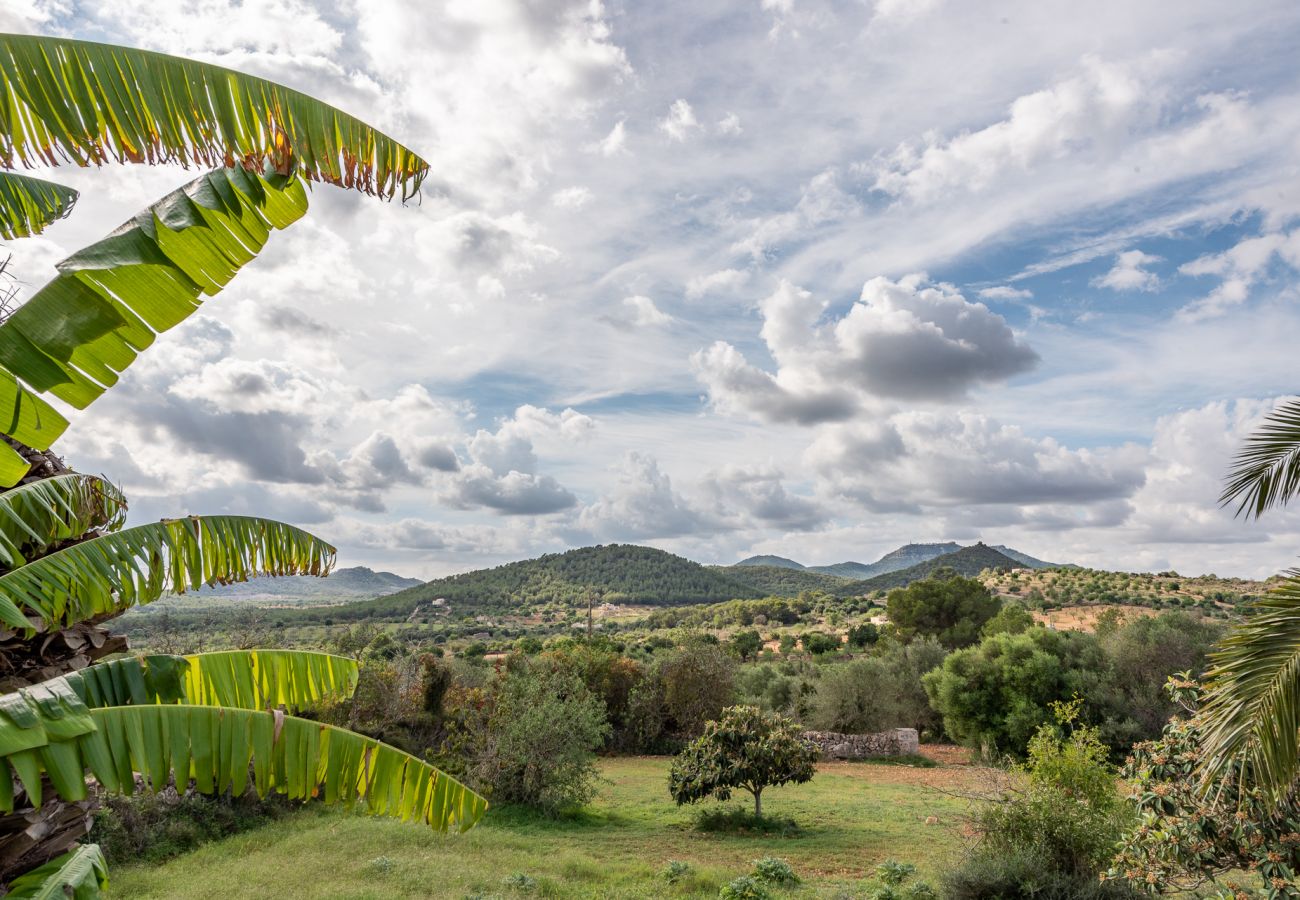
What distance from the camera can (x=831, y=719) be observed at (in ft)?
103

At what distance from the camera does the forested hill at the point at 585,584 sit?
8762 centimetres

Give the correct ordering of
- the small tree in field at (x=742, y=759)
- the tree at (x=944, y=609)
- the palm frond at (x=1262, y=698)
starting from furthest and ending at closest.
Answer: the tree at (x=944, y=609)
the small tree in field at (x=742, y=759)
the palm frond at (x=1262, y=698)

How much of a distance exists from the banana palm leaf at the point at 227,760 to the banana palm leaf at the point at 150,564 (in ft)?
3.27

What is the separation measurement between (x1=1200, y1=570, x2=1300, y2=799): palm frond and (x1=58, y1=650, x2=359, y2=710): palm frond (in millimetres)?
6400

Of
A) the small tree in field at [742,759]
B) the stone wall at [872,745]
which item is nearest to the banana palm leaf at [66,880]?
the small tree in field at [742,759]

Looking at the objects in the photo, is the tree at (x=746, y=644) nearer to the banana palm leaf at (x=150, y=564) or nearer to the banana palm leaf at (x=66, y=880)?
the banana palm leaf at (x=150, y=564)

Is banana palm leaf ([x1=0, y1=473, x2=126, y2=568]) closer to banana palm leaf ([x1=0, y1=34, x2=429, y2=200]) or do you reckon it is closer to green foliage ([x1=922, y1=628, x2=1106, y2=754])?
banana palm leaf ([x1=0, y1=34, x2=429, y2=200])

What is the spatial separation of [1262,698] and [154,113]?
8.11m

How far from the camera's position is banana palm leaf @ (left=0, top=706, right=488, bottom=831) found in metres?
2.64

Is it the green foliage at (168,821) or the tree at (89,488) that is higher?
the tree at (89,488)

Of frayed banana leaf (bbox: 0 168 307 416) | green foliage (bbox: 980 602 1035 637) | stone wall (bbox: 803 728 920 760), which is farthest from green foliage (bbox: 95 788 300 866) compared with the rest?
green foliage (bbox: 980 602 1035 637)

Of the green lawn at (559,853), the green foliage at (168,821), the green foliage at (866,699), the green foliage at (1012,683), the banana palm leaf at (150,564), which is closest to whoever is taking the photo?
the banana palm leaf at (150,564)

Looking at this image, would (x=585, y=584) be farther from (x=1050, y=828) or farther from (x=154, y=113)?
(x=154, y=113)

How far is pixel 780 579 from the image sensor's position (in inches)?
4638
